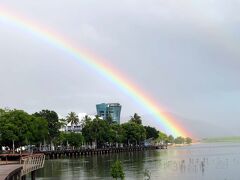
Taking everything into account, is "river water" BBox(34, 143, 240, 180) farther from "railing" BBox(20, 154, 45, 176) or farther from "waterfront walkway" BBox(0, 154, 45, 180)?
"waterfront walkway" BBox(0, 154, 45, 180)

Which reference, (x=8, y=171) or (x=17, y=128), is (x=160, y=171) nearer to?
(x=8, y=171)

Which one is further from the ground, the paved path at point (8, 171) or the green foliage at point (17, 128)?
the green foliage at point (17, 128)

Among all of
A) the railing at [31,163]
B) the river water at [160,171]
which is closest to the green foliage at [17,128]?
the river water at [160,171]

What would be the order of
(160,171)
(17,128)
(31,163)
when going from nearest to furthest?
1. (31,163)
2. (160,171)
3. (17,128)

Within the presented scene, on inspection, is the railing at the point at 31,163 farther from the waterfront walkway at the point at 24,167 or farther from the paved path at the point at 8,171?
the paved path at the point at 8,171

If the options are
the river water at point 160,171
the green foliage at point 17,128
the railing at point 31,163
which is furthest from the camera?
the green foliage at point 17,128

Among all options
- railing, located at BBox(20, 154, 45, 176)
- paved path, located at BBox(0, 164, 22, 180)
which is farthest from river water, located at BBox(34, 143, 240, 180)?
paved path, located at BBox(0, 164, 22, 180)

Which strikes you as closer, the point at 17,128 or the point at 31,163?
the point at 31,163

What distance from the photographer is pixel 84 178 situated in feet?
259

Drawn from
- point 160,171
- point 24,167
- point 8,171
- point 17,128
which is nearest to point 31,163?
point 24,167

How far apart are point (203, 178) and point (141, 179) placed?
34.0 feet

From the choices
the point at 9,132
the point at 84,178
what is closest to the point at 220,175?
the point at 84,178

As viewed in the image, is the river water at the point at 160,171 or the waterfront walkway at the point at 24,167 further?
the river water at the point at 160,171

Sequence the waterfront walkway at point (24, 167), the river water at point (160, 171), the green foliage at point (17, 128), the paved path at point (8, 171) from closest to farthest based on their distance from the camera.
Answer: the paved path at point (8, 171), the waterfront walkway at point (24, 167), the river water at point (160, 171), the green foliage at point (17, 128)
